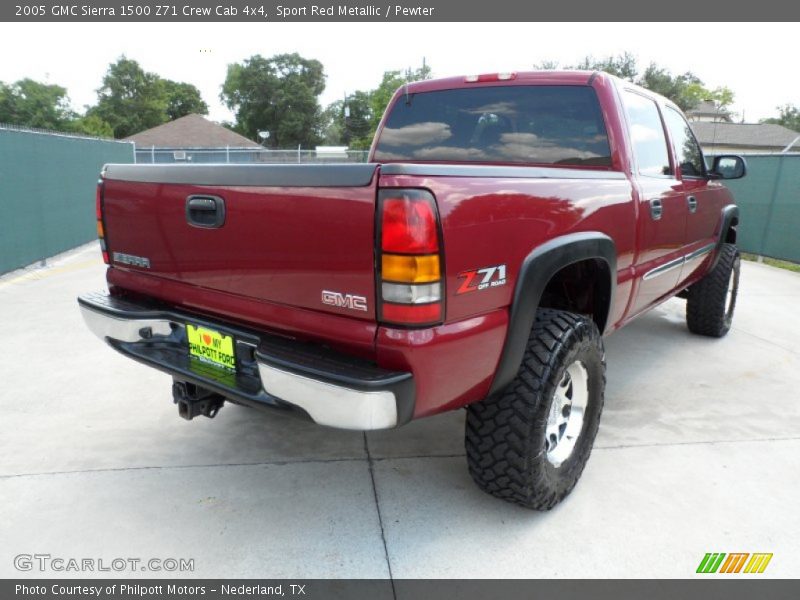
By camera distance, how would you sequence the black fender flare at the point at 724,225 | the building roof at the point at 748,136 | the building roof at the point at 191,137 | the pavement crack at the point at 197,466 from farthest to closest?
the building roof at the point at 748,136
the building roof at the point at 191,137
the black fender flare at the point at 724,225
the pavement crack at the point at 197,466

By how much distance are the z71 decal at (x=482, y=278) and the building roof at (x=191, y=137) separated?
38222 millimetres

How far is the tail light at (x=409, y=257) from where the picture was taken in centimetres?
183

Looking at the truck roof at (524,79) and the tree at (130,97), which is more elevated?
the tree at (130,97)

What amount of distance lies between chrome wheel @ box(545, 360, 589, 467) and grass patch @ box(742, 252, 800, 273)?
8326mm

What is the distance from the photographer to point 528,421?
2.35 meters

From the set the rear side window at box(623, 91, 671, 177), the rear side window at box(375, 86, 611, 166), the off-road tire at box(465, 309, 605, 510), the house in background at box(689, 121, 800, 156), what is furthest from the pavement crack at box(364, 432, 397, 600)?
the house in background at box(689, 121, 800, 156)

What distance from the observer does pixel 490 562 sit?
2.33 meters

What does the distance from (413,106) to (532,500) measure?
252cm

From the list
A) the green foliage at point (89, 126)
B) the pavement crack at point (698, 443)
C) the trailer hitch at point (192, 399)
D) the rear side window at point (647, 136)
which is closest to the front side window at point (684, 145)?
the rear side window at point (647, 136)

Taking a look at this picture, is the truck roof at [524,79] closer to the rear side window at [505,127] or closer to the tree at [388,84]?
the rear side window at [505,127]

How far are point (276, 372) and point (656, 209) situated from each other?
2405mm

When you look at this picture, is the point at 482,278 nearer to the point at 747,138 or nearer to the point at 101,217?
Result: the point at 101,217

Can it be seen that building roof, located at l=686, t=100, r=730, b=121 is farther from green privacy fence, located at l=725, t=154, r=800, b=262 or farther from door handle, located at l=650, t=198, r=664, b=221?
door handle, located at l=650, t=198, r=664, b=221

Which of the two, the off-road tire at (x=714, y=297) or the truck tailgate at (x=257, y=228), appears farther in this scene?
the off-road tire at (x=714, y=297)
